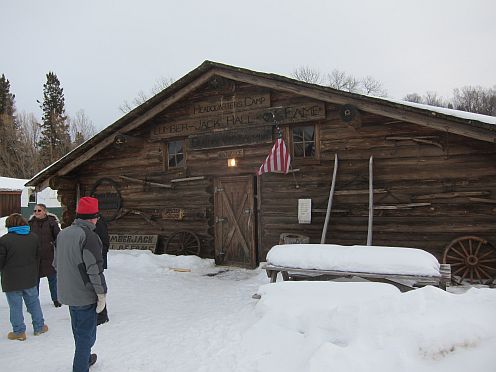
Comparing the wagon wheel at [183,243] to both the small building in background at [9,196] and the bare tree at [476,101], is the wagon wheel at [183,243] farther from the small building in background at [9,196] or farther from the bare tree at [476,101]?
the bare tree at [476,101]

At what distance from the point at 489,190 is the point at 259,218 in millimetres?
5155

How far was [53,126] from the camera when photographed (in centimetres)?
4669

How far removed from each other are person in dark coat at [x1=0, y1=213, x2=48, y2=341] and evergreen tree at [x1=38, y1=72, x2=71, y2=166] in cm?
4394

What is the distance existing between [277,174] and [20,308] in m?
6.30

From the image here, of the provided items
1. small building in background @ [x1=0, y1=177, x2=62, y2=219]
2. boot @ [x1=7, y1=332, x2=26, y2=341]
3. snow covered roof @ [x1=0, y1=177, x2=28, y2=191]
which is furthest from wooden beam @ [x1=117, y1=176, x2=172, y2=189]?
snow covered roof @ [x1=0, y1=177, x2=28, y2=191]

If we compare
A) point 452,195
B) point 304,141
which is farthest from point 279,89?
point 452,195

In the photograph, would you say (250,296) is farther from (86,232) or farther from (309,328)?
(86,232)

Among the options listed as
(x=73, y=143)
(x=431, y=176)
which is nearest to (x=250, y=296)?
(x=431, y=176)

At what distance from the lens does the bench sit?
580 centimetres

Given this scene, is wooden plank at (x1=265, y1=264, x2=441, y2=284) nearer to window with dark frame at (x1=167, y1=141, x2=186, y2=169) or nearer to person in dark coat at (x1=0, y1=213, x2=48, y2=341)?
person in dark coat at (x1=0, y1=213, x2=48, y2=341)

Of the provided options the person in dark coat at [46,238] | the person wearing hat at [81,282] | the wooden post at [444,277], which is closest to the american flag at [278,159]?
the wooden post at [444,277]

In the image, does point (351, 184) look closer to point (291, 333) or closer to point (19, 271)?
point (291, 333)

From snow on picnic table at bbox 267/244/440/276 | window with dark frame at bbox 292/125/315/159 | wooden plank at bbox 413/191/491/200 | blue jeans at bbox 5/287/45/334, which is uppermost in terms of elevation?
window with dark frame at bbox 292/125/315/159

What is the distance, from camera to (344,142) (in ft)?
29.5
